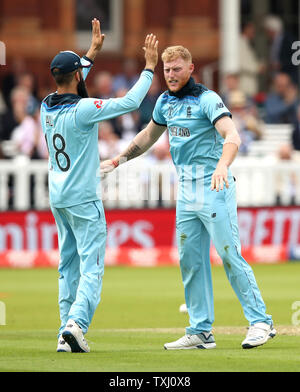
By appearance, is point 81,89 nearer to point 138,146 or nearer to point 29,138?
point 138,146

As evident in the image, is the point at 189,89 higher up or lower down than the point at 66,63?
lower down

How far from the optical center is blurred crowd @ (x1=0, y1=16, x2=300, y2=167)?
20.1m

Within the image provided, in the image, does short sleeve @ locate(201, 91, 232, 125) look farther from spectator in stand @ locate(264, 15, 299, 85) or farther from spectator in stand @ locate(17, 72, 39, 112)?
spectator in stand @ locate(264, 15, 299, 85)

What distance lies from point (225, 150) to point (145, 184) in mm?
10873

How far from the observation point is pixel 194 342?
369 inches

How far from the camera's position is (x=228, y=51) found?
80.1 feet

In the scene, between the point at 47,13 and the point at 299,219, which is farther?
the point at 47,13

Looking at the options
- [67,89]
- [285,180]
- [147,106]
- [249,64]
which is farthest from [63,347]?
[249,64]

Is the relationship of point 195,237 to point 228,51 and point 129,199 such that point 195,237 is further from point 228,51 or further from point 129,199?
point 228,51

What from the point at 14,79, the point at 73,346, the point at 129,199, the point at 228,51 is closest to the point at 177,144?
the point at 73,346

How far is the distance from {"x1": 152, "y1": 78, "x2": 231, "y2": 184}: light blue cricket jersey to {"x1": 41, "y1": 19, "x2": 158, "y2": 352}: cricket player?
0.38m

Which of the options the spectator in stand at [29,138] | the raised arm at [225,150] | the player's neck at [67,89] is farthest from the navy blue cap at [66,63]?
the spectator in stand at [29,138]

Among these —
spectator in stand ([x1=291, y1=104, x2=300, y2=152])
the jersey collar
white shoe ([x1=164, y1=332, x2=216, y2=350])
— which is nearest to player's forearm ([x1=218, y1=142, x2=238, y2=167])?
the jersey collar
